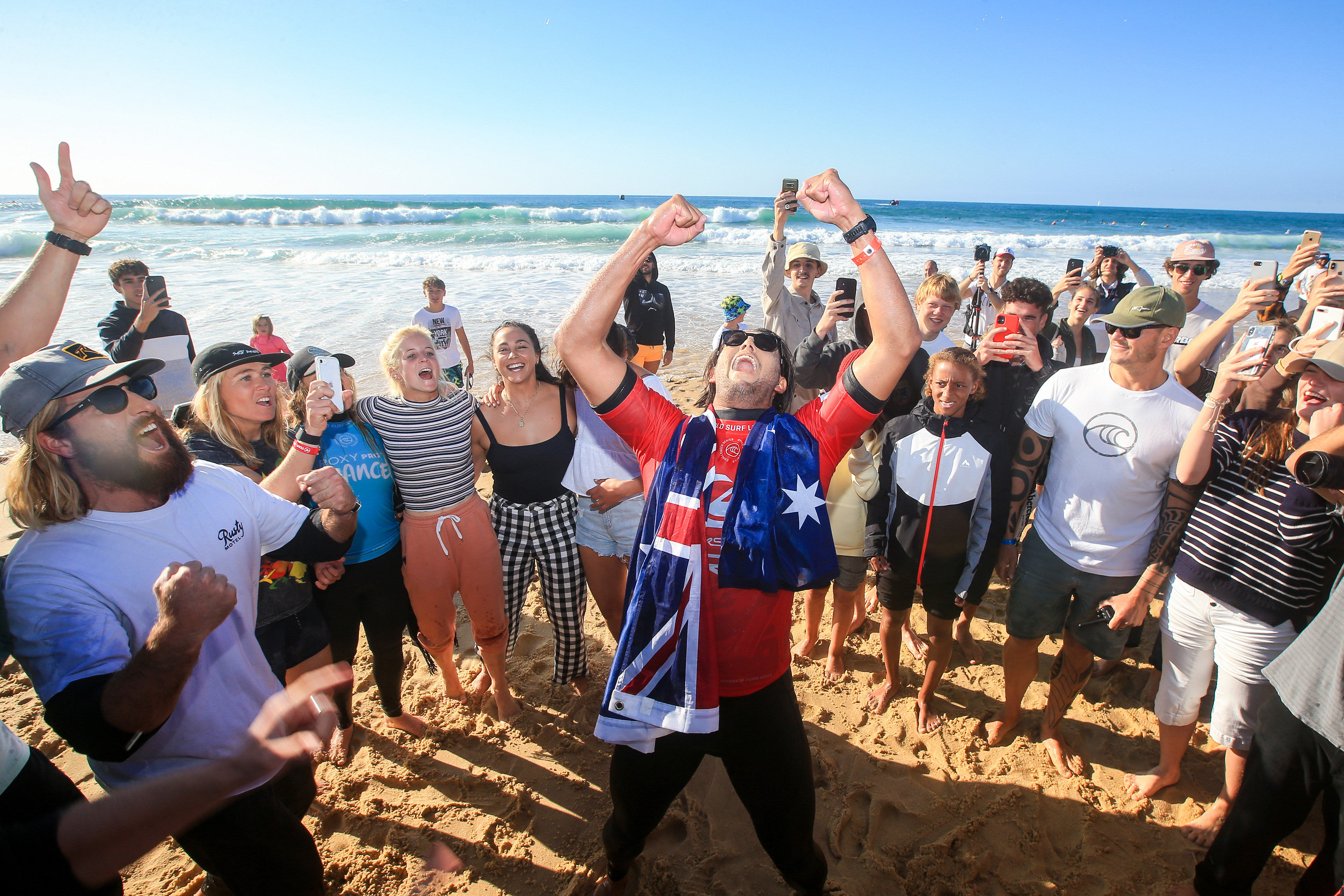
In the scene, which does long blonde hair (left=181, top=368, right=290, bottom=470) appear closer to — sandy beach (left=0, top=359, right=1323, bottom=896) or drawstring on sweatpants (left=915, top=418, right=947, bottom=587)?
sandy beach (left=0, top=359, right=1323, bottom=896)

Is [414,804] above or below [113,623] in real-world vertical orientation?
below

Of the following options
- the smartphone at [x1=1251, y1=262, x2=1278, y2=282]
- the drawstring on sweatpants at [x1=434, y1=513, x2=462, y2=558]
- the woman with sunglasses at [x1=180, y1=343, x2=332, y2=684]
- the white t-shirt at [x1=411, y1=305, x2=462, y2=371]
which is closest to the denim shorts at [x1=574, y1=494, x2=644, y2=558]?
the drawstring on sweatpants at [x1=434, y1=513, x2=462, y2=558]

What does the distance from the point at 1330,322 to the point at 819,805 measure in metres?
3.35

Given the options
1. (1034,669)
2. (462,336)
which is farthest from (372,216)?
(1034,669)

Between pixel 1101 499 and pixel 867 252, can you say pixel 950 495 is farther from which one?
pixel 867 252

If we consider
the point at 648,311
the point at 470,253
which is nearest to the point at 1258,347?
the point at 648,311

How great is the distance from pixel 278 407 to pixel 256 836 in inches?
79.5

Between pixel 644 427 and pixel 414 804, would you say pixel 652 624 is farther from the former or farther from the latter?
pixel 414 804

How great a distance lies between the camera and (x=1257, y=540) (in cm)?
256

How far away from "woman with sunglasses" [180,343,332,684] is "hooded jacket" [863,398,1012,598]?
3191 millimetres

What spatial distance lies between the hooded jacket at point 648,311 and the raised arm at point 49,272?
5234mm

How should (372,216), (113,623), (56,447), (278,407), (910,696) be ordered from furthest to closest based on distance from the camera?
(372,216), (910,696), (278,407), (56,447), (113,623)

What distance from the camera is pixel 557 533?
3.56 metres

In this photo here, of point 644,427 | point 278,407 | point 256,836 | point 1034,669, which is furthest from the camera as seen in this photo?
point 1034,669
